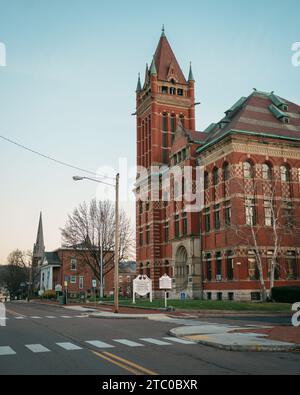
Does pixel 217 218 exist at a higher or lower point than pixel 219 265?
higher

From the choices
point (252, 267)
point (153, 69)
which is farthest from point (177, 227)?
point (153, 69)

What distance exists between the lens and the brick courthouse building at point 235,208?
40562 mm

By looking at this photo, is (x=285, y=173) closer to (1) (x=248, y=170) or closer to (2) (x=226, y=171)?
(1) (x=248, y=170)

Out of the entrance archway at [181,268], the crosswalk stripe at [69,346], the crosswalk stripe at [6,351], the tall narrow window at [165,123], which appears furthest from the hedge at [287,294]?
the tall narrow window at [165,123]

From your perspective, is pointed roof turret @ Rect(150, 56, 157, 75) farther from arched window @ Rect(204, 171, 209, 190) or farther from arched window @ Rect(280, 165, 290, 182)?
arched window @ Rect(280, 165, 290, 182)

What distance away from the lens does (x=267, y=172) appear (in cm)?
4341

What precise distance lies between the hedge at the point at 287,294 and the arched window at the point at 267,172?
1194 cm

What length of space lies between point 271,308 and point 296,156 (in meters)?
18.7

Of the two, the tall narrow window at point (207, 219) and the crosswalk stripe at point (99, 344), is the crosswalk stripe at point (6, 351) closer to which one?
the crosswalk stripe at point (99, 344)

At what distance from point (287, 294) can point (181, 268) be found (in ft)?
55.0

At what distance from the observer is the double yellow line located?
8.54m

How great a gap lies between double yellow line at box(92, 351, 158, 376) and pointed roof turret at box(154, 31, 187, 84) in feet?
187

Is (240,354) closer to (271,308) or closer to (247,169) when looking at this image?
(271,308)
